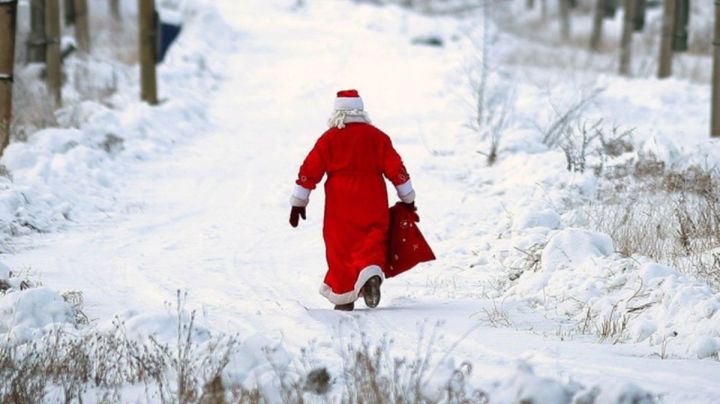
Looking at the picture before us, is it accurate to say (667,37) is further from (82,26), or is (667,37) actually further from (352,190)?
(352,190)

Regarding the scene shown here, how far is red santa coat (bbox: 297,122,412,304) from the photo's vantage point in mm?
7039

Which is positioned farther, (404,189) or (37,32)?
(37,32)

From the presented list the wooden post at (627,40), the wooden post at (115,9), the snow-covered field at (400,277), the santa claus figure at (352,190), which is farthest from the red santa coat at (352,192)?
the wooden post at (115,9)

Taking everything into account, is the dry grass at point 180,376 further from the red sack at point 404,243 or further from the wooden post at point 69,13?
the wooden post at point 69,13

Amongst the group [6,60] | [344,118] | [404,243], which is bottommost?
[404,243]

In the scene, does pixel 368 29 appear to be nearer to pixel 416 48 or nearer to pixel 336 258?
pixel 416 48

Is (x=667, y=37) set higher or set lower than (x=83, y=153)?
higher

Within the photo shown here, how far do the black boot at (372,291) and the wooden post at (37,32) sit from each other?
11070 mm

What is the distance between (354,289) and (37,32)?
11.5 metres

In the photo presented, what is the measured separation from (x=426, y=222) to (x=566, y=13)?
26985 mm

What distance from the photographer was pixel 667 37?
21.7m

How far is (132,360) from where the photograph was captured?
5.11m

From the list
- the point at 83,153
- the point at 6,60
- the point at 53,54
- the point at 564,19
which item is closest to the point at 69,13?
the point at 53,54

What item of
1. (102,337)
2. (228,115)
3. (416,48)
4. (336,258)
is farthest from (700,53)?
(102,337)
